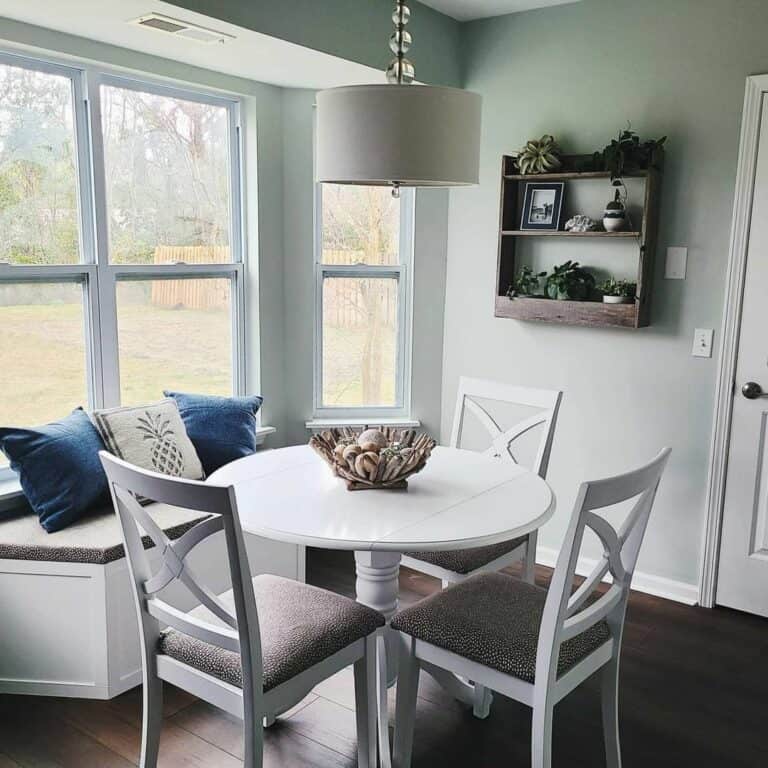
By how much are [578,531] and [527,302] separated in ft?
6.03

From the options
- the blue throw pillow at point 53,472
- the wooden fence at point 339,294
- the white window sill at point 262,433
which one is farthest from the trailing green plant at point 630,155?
the blue throw pillow at point 53,472

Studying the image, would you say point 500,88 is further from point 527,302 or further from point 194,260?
point 194,260

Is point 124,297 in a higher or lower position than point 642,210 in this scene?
lower

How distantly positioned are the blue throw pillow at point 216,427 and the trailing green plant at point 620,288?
1.55m

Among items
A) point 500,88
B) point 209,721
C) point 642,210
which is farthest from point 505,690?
point 500,88

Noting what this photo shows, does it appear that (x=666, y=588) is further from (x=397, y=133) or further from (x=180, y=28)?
(x=180, y=28)

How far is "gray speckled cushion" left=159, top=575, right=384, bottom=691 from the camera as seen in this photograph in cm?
182

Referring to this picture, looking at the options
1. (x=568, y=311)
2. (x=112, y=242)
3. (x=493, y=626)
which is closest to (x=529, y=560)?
(x=493, y=626)

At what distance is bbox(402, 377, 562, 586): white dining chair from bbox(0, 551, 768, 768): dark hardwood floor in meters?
0.43

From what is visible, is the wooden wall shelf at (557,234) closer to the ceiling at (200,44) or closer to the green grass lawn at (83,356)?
the ceiling at (200,44)

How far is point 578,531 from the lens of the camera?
5.62ft

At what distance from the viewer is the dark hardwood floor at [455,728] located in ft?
7.32

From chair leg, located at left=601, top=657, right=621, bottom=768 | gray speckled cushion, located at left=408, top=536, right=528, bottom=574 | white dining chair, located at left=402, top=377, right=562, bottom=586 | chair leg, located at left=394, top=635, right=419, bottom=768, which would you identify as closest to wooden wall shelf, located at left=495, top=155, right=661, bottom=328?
white dining chair, located at left=402, top=377, right=562, bottom=586

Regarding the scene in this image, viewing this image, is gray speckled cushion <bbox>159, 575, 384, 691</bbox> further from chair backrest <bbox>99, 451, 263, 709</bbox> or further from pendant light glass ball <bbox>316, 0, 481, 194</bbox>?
pendant light glass ball <bbox>316, 0, 481, 194</bbox>
